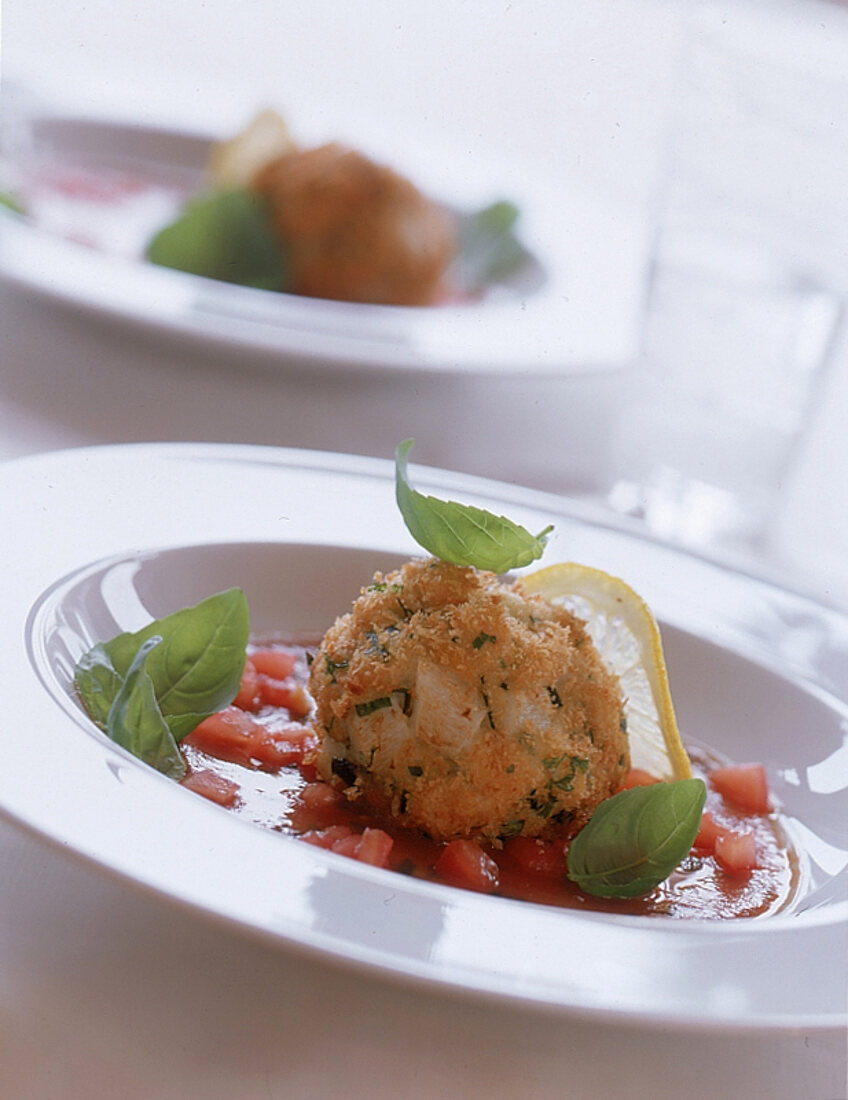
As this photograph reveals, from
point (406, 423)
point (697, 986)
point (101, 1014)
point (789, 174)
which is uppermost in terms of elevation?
point (789, 174)

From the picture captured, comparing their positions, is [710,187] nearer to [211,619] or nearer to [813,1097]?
[211,619]

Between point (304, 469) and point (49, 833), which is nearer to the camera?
point (49, 833)

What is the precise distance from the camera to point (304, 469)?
2.00 metres

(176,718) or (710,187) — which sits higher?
(710,187)

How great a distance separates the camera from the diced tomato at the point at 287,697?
64.1 inches

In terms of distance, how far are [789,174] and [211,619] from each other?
2.04 meters

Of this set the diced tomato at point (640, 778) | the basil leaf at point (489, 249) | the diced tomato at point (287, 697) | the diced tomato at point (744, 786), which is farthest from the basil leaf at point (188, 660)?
the basil leaf at point (489, 249)

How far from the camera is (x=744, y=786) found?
1.66m

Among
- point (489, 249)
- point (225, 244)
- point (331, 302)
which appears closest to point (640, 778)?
point (331, 302)

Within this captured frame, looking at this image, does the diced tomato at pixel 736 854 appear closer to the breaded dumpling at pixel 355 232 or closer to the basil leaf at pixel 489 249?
the breaded dumpling at pixel 355 232

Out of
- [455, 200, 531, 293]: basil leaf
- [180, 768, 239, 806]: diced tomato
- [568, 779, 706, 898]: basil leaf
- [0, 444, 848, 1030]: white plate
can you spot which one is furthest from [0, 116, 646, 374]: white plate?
[568, 779, 706, 898]: basil leaf

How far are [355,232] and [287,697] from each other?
1.84 metres

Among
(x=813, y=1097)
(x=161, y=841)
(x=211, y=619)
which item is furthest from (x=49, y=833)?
(x=813, y=1097)

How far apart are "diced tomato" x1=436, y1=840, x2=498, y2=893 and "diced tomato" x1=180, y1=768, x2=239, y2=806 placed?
0.75 feet
